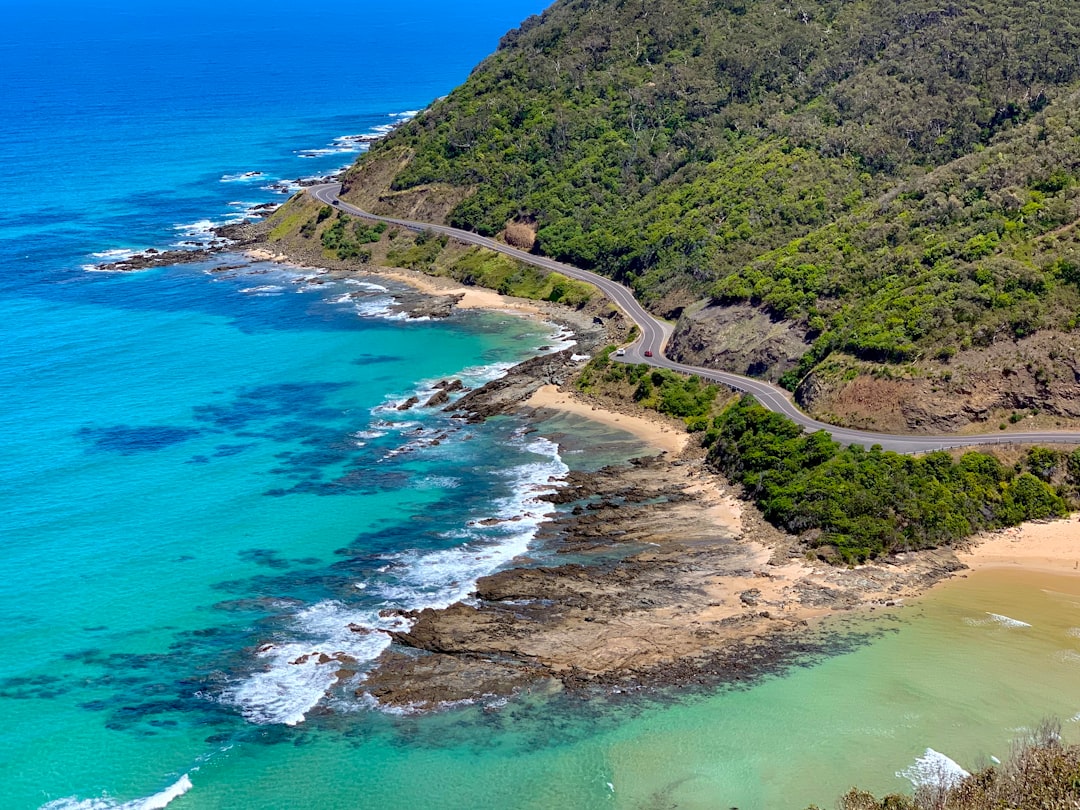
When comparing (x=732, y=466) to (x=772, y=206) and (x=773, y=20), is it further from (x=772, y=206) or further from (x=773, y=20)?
(x=773, y=20)

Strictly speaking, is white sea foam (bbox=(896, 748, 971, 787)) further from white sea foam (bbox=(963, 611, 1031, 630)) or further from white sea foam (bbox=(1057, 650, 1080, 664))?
white sea foam (bbox=(963, 611, 1031, 630))

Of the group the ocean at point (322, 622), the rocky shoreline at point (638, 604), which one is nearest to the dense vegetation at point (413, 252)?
the ocean at point (322, 622)

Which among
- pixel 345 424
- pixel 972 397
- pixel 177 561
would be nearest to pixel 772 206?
pixel 972 397

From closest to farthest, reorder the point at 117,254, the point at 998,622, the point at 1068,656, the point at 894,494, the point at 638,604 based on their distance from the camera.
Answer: the point at 1068,656 < the point at 998,622 < the point at 638,604 < the point at 894,494 < the point at 117,254

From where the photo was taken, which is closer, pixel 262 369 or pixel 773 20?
pixel 262 369

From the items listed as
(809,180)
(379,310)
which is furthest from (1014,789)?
(379,310)

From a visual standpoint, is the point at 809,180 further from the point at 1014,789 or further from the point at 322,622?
the point at 1014,789
